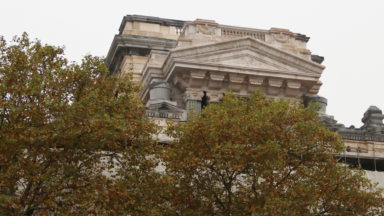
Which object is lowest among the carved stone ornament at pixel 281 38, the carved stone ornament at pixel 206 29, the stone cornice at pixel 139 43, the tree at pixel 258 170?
the tree at pixel 258 170

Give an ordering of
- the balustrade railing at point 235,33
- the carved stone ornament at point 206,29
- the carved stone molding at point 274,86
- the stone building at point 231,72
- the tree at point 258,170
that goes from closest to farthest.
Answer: the tree at point 258,170, the stone building at point 231,72, the carved stone molding at point 274,86, the carved stone ornament at point 206,29, the balustrade railing at point 235,33

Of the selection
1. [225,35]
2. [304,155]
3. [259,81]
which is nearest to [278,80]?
[259,81]

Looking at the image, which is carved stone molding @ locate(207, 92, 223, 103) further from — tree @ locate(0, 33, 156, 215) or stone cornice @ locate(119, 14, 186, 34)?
stone cornice @ locate(119, 14, 186, 34)

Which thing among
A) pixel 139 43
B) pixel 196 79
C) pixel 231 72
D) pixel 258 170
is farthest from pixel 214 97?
pixel 139 43

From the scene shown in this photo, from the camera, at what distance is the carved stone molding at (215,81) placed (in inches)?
1772

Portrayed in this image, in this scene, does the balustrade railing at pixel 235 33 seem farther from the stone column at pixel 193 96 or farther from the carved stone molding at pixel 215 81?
the stone column at pixel 193 96

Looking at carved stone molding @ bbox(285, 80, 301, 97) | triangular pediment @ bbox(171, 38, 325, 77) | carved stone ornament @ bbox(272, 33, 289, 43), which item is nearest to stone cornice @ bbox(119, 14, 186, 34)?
carved stone ornament @ bbox(272, 33, 289, 43)

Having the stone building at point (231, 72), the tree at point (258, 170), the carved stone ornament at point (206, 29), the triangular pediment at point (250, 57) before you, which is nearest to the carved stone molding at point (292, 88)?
the stone building at point (231, 72)

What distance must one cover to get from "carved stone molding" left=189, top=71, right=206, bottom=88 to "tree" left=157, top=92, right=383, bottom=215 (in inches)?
454

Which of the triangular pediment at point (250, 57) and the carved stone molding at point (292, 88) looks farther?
the carved stone molding at point (292, 88)

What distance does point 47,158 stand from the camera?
28.1 meters

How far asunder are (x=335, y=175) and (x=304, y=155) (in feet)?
7.56

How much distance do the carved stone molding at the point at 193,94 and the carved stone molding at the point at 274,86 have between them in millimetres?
4945

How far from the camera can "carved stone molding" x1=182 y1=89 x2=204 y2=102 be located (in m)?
45.1
